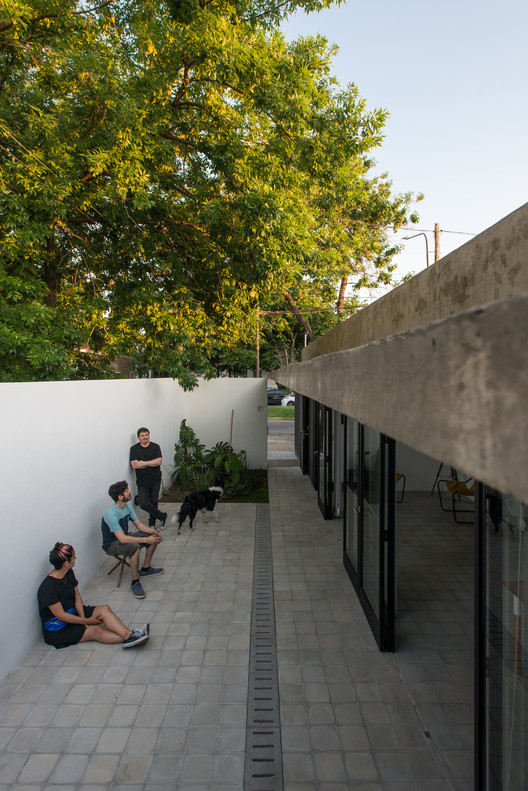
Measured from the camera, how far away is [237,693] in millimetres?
3572

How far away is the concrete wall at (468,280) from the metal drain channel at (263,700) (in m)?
2.88

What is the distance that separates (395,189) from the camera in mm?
19141

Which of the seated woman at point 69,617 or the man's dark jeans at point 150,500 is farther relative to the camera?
the man's dark jeans at point 150,500

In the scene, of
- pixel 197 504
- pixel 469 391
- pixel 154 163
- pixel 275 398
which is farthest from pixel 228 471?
pixel 275 398

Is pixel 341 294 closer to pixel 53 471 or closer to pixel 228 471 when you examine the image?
pixel 228 471

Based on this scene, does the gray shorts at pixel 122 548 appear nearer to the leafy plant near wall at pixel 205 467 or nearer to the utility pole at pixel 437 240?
the leafy plant near wall at pixel 205 467

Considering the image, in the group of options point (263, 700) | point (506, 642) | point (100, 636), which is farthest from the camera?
point (100, 636)

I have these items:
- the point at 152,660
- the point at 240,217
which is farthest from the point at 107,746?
the point at 240,217

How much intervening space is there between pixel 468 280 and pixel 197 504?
582 cm

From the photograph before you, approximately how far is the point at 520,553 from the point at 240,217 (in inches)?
296

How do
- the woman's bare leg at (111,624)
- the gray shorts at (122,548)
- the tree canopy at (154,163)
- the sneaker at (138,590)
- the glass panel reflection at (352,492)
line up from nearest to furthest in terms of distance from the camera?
the woman's bare leg at (111,624) < the sneaker at (138,590) < the glass panel reflection at (352,492) < the gray shorts at (122,548) < the tree canopy at (154,163)

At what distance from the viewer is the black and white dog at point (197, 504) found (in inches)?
281

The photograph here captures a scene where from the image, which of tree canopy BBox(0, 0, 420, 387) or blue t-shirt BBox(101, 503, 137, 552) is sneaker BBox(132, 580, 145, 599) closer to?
blue t-shirt BBox(101, 503, 137, 552)

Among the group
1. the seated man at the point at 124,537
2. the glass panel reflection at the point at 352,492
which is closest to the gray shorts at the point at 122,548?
the seated man at the point at 124,537
